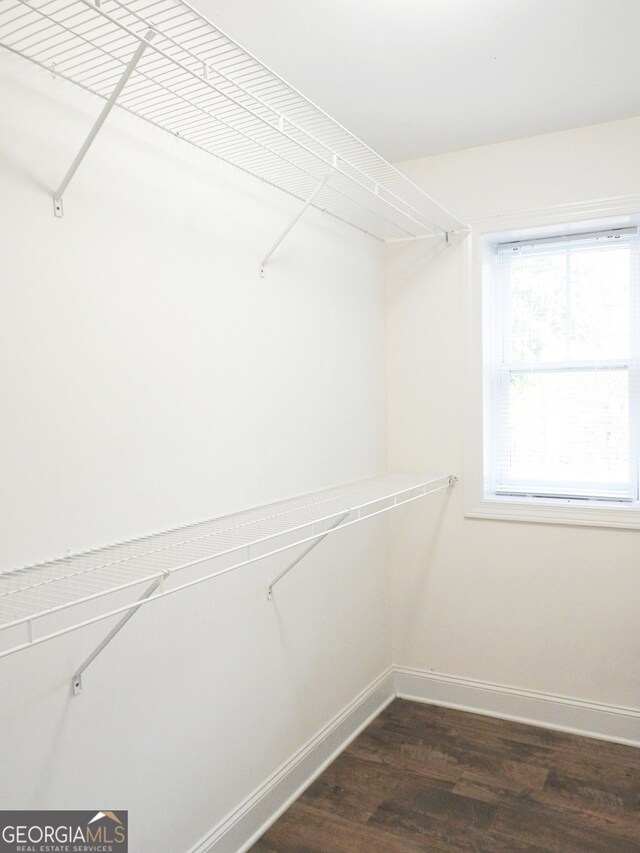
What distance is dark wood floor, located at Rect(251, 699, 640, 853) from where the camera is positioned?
6.82ft

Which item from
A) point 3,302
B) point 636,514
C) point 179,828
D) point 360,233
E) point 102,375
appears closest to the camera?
point 3,302

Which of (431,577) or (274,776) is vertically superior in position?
(431,577)

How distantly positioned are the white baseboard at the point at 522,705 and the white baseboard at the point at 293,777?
14 centimetres

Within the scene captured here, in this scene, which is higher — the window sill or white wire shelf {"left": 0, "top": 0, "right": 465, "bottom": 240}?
white wire shelf {"left": 0, "top": 0, "right": 465, "bottom": 240}

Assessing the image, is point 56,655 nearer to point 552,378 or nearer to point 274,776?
point 274,776

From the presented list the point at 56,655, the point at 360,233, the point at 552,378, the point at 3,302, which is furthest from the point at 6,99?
the point at 552,378

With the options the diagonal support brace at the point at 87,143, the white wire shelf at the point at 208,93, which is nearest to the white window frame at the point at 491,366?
the white wire shelf at the point at 208,93

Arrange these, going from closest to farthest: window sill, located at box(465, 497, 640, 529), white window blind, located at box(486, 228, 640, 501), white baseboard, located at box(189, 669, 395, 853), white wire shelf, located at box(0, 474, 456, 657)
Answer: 1. white wire shelf, located at box(0, 474, 456, 657)
2. white baseboard, located at box(189, 669, 395, 853)
3. window sill, located at box(465, 497, 640, 529)
4. white window blind, located at box(486, 228, 640, 501)

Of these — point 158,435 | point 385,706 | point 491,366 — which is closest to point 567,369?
point 491,366

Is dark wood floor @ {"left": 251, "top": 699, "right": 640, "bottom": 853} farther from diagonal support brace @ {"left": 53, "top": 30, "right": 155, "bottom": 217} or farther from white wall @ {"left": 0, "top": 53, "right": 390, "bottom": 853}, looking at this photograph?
diagonal support brace @ {"left": 53, "top": 30, "right": 155, "bottom": 217}

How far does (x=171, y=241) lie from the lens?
71.4 inches

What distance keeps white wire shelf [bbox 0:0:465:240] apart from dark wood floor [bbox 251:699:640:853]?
→ 194 centimetres

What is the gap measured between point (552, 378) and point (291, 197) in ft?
4.49

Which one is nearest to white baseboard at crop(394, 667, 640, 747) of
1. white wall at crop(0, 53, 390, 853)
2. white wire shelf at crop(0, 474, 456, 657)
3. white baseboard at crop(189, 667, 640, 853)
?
white baseboard at crop(189, 667, 640, 853)
